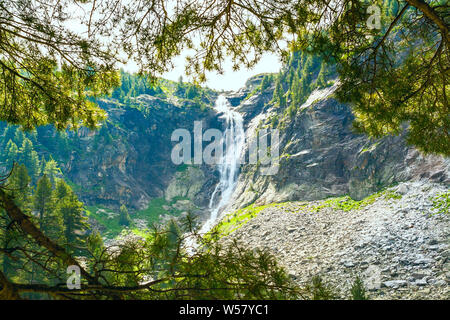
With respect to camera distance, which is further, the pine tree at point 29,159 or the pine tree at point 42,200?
the pine tree at point 29,159

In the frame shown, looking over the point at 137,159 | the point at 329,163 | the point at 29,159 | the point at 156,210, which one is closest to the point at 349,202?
the point at 329,163

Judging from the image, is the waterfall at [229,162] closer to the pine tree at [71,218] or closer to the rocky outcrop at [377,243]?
the rocky outcrop at [377,243]

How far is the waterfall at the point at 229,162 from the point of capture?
4654 cm

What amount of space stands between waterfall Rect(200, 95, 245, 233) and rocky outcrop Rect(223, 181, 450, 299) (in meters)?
20.6

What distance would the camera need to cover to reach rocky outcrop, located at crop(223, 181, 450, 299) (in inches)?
414

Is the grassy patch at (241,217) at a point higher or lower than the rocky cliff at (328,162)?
lower

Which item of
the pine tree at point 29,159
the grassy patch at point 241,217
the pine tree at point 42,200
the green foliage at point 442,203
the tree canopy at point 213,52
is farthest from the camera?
the pine tree at point 29,159

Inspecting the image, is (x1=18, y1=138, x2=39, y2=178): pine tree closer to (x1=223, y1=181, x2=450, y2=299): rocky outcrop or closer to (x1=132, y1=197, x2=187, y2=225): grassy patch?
(x1=132, y1=197, x2=187, y2=225): grassy patch

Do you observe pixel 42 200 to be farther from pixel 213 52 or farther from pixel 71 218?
pixel 213 52

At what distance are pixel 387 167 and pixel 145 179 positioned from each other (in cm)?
5077

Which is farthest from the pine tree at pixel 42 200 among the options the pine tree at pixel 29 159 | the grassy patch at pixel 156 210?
the grassy patch at pixel 156 210
